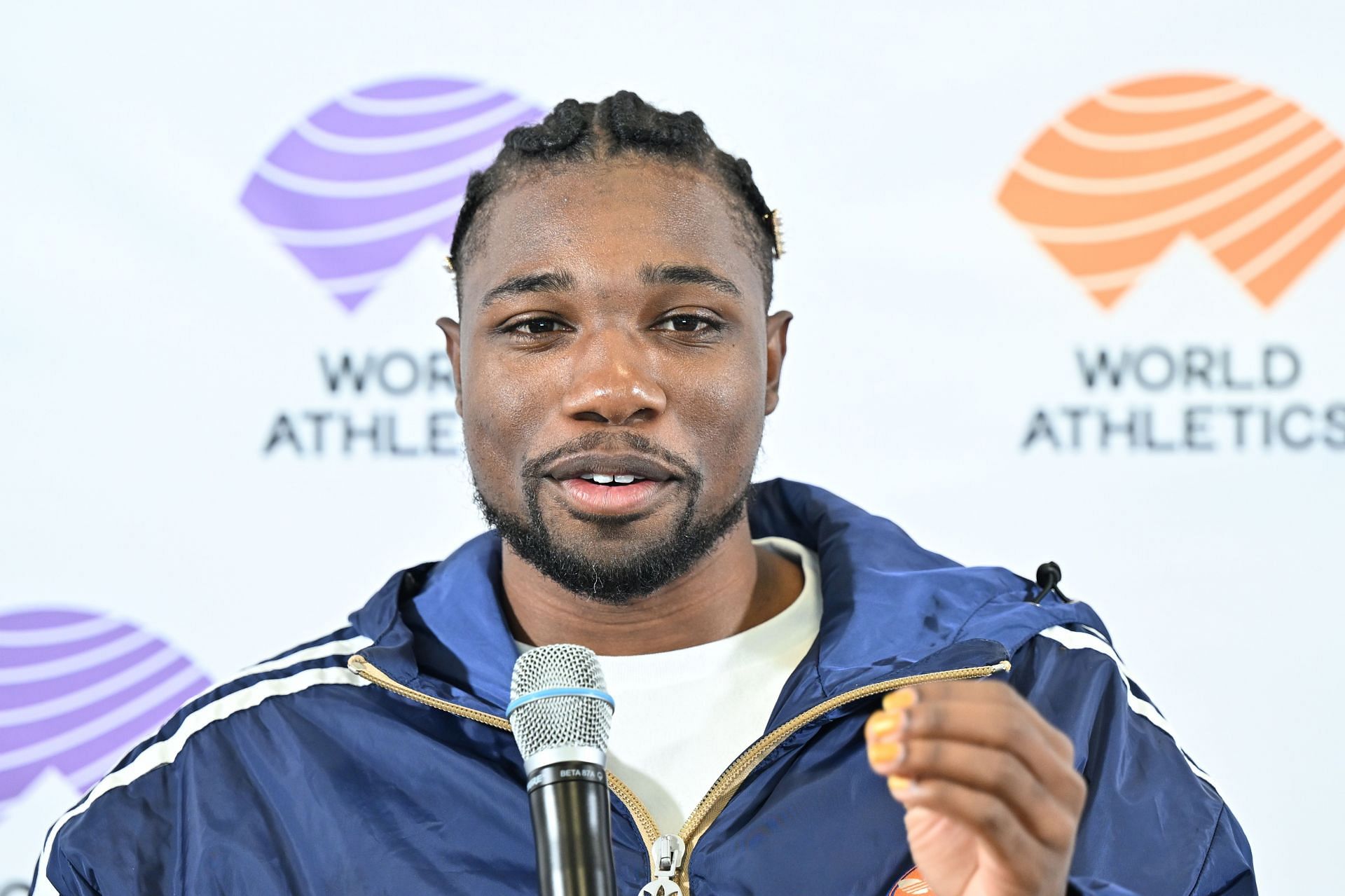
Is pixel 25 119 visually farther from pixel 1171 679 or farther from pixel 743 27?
pixel 1171 679

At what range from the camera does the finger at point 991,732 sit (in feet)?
2.28

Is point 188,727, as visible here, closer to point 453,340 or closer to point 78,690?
point 453,340

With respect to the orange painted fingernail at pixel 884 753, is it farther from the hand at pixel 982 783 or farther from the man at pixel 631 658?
the man at pixel 631 658

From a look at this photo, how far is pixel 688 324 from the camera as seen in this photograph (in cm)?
131

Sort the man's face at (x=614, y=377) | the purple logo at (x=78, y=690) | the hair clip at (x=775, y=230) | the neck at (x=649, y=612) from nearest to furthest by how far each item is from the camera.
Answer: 1. the man's face at (x=614, y=377)
2. the neck at (x=649, y=612)
3. the hair clip at (x=775, y=230)
4. the purple logo at (x=78, y=690)

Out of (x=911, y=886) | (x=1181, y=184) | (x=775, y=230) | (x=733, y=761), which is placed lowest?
(x=911, y=886)

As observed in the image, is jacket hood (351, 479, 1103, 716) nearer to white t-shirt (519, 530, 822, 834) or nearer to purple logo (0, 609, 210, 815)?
white t-shirt (519, 530, 822, 834)

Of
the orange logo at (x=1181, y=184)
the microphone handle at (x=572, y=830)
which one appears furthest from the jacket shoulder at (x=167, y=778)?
the orange logo at (x=1181, y=184)

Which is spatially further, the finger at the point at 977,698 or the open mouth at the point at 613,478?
the open mouth at the point at 613,478

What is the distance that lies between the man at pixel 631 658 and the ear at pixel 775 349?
0.08 m

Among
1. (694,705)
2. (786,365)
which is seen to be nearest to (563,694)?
(694,705)

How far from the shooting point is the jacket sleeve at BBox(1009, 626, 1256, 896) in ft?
3.88

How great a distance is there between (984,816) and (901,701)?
3.8 inches

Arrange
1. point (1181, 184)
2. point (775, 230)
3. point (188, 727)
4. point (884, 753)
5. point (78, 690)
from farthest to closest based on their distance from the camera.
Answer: point (1181, 184) → point (78, 690) → point (775, 230) → point (188, 727) → point (884, 753)
